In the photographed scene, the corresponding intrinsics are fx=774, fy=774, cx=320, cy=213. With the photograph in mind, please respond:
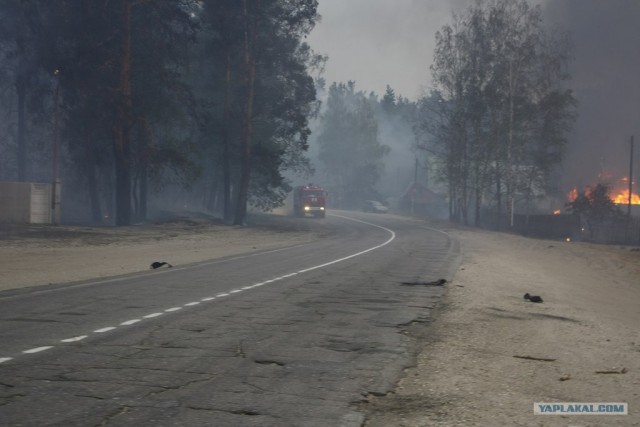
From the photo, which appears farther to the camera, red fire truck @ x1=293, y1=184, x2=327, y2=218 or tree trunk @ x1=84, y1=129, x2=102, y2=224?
red fire truck @ x1=293, y1=184, x2=327, y2=218

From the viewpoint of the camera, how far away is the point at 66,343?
9.01 metres

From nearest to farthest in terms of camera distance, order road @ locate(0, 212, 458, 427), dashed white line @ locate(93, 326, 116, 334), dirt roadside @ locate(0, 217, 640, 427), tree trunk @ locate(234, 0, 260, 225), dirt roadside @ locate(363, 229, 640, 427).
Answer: road @ locate(0, 212, 458, 427) < dirt roadside @ locate(363, 229, 640, 427) < dirt roadside @ locate(0, 217, 640, 427) < dashed white line @ locate(93, 326, 116, 334) < tree trunk @ locate(234, 0, 260, 225)

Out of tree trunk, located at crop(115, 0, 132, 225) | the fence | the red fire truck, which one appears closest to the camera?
tree trunk, located at crop(115, 0, 132, 225)

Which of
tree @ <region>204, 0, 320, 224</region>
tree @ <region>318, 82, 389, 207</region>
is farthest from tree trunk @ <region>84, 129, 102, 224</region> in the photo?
tree @ <region>318, 82, 389, 207</region>

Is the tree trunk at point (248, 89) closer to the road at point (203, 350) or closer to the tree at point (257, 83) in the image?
the tree at point (257, 83)

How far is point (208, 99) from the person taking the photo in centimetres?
5697

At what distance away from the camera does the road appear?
20.2ft

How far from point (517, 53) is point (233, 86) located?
2323 cm

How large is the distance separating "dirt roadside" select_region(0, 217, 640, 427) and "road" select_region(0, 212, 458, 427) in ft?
1.58

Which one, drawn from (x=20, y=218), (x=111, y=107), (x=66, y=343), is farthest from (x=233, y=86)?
(x=66, y=343)

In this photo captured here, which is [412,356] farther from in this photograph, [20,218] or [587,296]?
[20,218]

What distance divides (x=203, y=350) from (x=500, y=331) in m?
4.61

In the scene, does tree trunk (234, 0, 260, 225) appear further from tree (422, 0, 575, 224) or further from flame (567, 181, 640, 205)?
flame (567, 181, 640, 205)

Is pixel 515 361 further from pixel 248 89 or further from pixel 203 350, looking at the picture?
pixel 248 89
